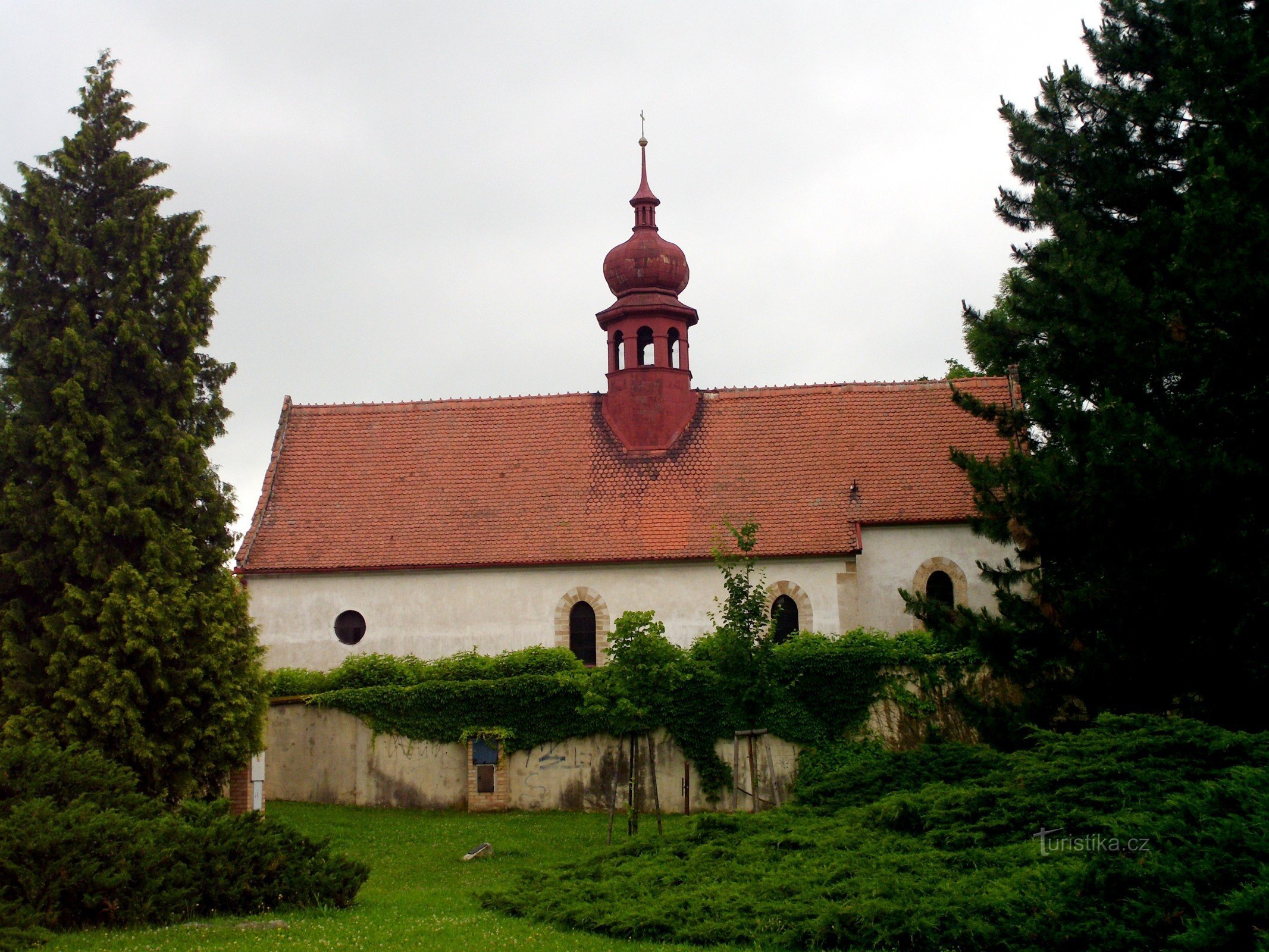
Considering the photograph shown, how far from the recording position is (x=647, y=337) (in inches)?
1161

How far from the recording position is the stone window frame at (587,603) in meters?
26.4

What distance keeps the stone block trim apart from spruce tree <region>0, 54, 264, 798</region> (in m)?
5.69

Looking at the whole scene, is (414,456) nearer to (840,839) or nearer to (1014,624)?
(1014,624)

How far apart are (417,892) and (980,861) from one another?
22.3 feet

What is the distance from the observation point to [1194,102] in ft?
56.9

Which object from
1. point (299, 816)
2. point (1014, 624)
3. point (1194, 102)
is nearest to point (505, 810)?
point (299, 816)

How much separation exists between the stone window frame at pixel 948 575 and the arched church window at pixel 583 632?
6608 mm

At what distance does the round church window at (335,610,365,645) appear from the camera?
27031 mm

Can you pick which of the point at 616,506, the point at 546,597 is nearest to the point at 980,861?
the point at 546,597

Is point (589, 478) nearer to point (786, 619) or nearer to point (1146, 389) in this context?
point (786, 619)

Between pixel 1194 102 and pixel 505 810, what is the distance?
16.2m

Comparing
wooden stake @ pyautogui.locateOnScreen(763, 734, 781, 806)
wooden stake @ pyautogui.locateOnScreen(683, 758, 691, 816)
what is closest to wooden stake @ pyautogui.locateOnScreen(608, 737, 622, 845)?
wooden stake @ pyautogui.locateOnScreen(683, 758, 691, 816)

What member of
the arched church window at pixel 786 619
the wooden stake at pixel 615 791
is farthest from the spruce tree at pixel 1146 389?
the arched church window at pixel 786 619

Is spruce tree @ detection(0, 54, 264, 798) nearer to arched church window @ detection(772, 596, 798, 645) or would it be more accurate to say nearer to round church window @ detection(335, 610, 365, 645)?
round church window @ detection(335, 610, 365, 645)
